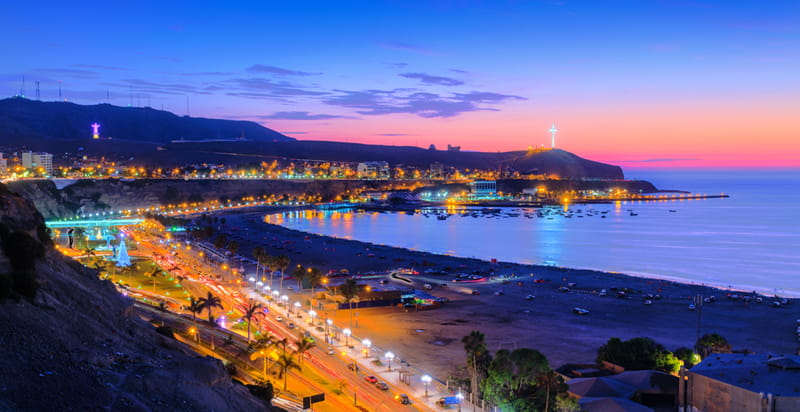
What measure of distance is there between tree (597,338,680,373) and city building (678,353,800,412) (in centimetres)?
210

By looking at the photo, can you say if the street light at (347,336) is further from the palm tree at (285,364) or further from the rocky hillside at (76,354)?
the rocky hillside at (76,354)

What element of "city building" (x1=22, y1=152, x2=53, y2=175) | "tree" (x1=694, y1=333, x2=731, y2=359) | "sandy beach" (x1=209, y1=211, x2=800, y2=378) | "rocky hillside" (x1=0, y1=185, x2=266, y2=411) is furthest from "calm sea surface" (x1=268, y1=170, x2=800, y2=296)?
"city building" (x1=22, y1=152, x2=53, y2=175)

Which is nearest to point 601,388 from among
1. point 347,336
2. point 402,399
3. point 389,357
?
point 402,399

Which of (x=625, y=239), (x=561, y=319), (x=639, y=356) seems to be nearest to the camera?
(x=639, y=356)

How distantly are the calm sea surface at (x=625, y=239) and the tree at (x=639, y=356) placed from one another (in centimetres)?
2482

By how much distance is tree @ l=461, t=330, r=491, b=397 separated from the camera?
51.8 feet

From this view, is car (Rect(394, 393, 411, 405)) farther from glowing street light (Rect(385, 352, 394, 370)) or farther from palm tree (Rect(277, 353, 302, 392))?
palm tree (Rect(277, 353, 302, 392))

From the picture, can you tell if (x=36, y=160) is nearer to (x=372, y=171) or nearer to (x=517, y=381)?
(x=372, y=171)

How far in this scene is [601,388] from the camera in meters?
15.4

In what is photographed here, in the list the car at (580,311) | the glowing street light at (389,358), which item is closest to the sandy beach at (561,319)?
the car at (580,311)

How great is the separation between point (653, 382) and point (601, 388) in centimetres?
159

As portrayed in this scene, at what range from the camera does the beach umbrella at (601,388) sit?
15.3m

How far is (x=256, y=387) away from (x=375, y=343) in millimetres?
8777

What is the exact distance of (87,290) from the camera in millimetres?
13070
